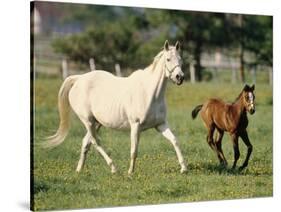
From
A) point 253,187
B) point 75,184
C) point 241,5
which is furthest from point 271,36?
point 75,184

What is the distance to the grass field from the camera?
8380 millimetres

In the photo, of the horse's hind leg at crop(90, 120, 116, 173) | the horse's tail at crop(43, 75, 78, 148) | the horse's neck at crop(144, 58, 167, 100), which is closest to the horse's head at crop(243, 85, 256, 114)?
the horse's neck at crop(144, 58, 167, 100)

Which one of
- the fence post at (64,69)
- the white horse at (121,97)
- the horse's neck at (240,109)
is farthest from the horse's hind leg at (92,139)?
the horse's neck at (240,109)

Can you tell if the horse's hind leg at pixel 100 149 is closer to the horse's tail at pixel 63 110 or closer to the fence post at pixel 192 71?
the horse's tail at pixel 63 110

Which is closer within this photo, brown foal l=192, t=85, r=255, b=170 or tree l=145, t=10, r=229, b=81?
tree l=145, t=10, r=229, b=81

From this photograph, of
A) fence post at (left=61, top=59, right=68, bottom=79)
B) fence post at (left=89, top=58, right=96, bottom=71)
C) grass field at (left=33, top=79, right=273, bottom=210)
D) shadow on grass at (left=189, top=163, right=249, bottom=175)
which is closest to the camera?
grass field at (left=33, top=79, right=273, bottom=210)

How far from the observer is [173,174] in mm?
8992

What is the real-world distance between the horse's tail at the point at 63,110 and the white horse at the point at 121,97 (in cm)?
1

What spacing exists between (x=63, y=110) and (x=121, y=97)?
0.67 metres

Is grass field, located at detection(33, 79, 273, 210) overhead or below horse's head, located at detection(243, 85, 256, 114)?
below

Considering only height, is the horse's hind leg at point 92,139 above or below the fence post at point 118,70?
below

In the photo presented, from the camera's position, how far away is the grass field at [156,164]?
27.5 feet

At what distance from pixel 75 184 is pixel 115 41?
1.73 metres

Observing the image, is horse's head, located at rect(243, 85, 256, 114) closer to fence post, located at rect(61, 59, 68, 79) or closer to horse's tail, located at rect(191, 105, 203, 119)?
horse's tail, located at rect(191, 105, 203, 119)
